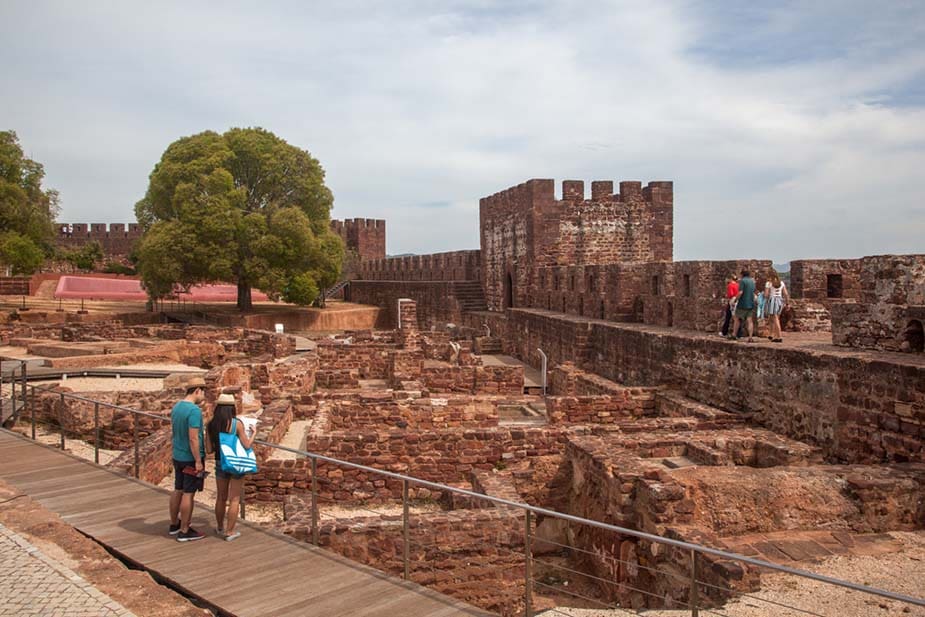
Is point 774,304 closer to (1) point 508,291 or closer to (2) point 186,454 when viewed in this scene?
(2) point 186,454

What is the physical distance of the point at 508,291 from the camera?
29984mm

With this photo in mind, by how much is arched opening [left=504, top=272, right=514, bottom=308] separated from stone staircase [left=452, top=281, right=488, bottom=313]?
Answer: 2.36 m

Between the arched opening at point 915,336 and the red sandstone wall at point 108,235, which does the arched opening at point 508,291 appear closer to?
the arched opening at point 915,336

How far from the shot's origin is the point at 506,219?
2959cm

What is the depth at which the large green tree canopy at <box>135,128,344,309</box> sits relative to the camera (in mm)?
31578

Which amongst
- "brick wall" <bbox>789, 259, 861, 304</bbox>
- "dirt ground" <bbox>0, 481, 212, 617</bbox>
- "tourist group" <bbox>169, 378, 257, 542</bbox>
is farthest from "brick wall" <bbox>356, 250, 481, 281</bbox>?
"tourist group" <bbox>169, 378, 257, 542</bbox>

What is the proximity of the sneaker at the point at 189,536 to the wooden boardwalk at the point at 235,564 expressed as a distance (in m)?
0.05

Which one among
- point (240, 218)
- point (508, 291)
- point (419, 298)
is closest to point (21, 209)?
point (240, 218)

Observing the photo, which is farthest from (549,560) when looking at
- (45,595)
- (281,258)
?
(281,258)

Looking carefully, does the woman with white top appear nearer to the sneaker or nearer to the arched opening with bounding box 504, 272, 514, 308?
the sneaker

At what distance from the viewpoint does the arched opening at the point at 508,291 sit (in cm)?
2939

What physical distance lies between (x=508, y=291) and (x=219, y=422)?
24558mm

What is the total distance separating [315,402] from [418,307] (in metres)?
26.2

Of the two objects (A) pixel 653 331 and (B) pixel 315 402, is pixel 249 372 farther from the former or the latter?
(A) pixel 653 331
